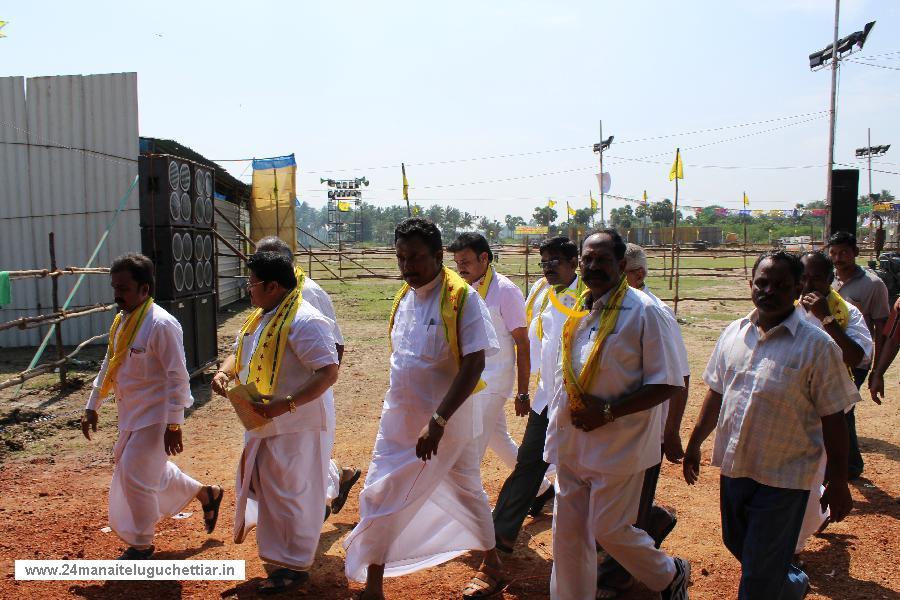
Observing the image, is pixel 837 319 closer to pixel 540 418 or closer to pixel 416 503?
pixel 540 418

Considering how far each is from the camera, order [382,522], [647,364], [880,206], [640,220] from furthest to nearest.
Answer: [640,220] < [880,206] < [382,522] < [647,364]

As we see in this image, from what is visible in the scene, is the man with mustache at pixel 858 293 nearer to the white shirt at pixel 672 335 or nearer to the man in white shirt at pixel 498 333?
the white shirt at pixel 672 335

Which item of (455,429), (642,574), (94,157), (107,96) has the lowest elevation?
(642,574)

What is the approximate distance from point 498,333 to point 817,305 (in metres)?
1.98

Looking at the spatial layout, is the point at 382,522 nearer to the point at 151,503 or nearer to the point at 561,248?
the point at 151,503

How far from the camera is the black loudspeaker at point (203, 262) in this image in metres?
9.71

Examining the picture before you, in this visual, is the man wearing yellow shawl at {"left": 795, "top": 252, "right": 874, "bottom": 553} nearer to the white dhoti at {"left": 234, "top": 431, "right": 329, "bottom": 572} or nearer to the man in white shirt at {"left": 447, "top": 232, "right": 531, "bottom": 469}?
the man in white shirt at {"left": 447, "top": 232, "right": 531, "bottom": 469}

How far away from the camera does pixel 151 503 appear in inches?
172

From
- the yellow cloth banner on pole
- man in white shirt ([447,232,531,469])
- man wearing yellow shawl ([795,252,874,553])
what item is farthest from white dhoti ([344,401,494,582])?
the yellow cloth banner on pole

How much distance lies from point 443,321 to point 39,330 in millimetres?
11058

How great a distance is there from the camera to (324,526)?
5.11 m

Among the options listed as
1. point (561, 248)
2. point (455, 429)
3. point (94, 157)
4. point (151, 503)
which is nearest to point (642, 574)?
point (455, 429)

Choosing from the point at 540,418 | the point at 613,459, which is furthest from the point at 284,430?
the point at 613,459

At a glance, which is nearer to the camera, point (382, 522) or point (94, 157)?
point (382, 522)
